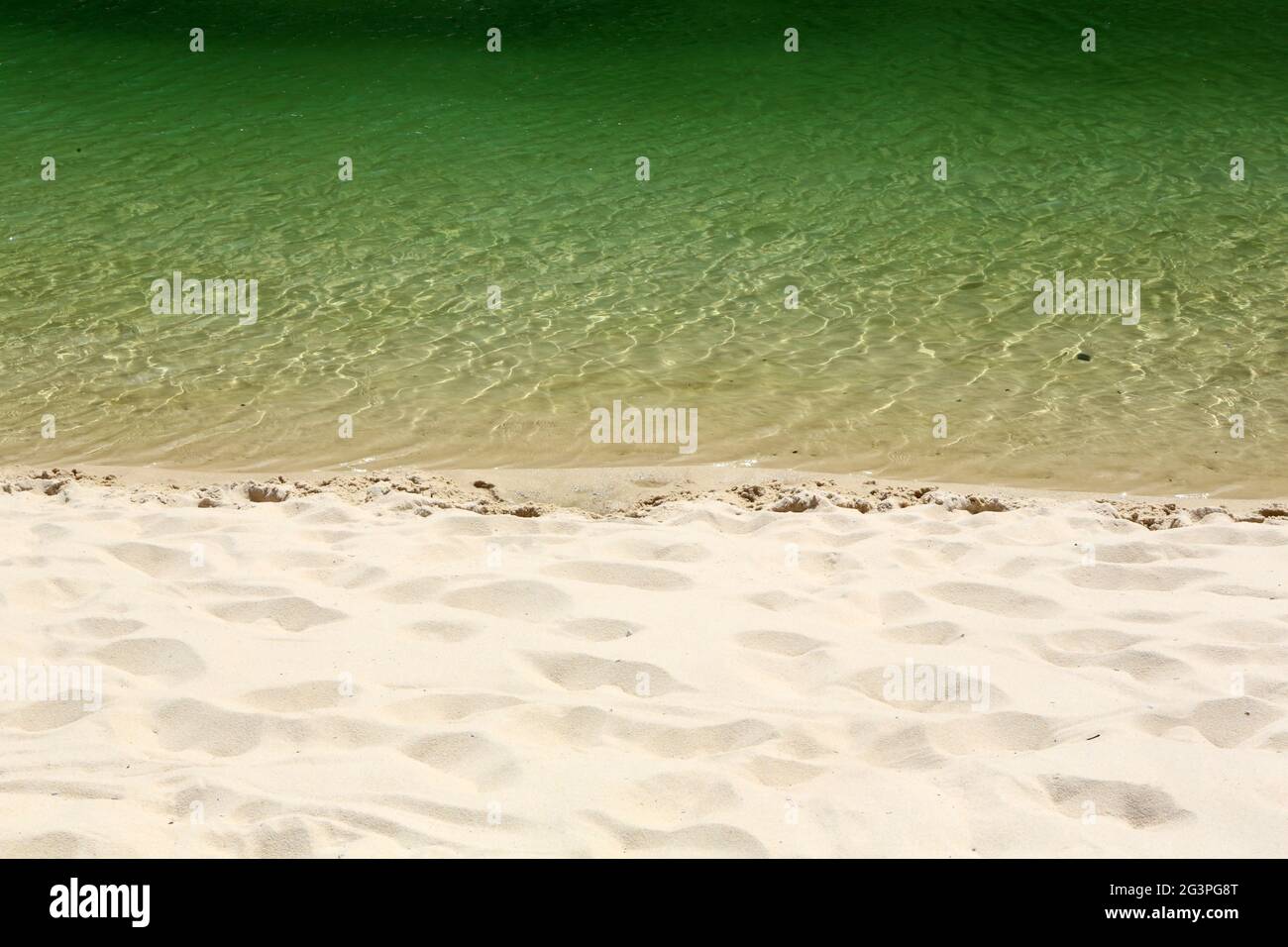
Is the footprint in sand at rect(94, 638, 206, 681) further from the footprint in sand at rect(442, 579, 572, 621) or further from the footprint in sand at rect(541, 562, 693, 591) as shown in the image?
the footprint in sand at rect(541, 562, 693, 591)

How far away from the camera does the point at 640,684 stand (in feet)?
13.9

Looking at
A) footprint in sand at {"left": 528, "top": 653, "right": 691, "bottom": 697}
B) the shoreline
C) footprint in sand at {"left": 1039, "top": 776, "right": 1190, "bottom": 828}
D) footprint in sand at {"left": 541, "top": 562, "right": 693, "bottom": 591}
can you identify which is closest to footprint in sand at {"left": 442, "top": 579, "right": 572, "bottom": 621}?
footprint in sand at {"left": 541, "top": 562, "right": 693, "bottom": 591}

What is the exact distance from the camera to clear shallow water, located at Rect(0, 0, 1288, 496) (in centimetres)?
768

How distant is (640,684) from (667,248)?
721 centimetres

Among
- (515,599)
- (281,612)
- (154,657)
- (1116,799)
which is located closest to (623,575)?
(515,599)

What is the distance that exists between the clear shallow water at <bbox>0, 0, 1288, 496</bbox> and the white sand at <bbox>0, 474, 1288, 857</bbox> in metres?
1.82

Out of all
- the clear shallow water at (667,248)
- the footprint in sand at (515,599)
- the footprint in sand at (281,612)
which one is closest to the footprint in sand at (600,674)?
the footprint in sand at (515,599)

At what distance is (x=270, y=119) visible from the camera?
50.6 ft

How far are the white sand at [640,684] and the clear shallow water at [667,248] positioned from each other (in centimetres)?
182

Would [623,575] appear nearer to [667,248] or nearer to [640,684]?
[640,684]

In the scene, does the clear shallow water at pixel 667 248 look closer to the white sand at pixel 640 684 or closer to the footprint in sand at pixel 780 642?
the white sand at pixel 640 684

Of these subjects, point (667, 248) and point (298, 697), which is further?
point (667, 248)

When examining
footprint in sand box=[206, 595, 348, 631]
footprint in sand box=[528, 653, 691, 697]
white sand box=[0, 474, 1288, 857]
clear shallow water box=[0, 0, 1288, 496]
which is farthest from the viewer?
clear shallow water box=[0, 0, 1288, 496]

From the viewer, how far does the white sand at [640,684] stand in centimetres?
338
